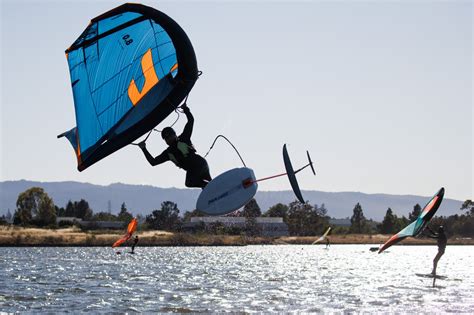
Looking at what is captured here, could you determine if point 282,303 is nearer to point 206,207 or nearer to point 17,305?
point 17,305

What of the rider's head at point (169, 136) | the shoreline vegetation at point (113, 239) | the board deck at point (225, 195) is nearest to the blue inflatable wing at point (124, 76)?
the rider's head at point (169, 136)

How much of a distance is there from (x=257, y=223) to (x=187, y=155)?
13786cm

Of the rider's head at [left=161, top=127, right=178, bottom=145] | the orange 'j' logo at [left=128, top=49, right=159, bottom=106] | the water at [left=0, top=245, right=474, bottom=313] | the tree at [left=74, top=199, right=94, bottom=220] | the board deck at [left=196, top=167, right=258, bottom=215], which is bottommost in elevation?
the water at [left=0, top=245, right=474, bottom=313]

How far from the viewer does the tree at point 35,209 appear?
440ft

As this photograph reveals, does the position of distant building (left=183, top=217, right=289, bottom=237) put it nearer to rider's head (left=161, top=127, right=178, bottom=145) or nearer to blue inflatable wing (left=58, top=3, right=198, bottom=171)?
blue inflatable wing (left=58, top=3, right=198, bottom=171)

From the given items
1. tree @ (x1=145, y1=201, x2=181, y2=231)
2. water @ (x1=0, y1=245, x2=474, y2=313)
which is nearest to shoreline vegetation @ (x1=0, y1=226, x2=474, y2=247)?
tree @ (x1=145, y1=201, x2=181, y2=231)

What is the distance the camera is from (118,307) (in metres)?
27.3

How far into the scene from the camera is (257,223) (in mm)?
146500

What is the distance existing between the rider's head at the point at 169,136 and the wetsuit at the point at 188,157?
5 cm

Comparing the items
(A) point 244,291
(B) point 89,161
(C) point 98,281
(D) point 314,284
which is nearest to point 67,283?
(C) point 98,281

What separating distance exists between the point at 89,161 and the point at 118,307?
1839 cm

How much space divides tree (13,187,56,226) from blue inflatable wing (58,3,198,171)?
125907 mm

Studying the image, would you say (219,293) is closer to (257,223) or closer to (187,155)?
(187,155)

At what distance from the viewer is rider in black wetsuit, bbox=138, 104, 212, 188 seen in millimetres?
9242
